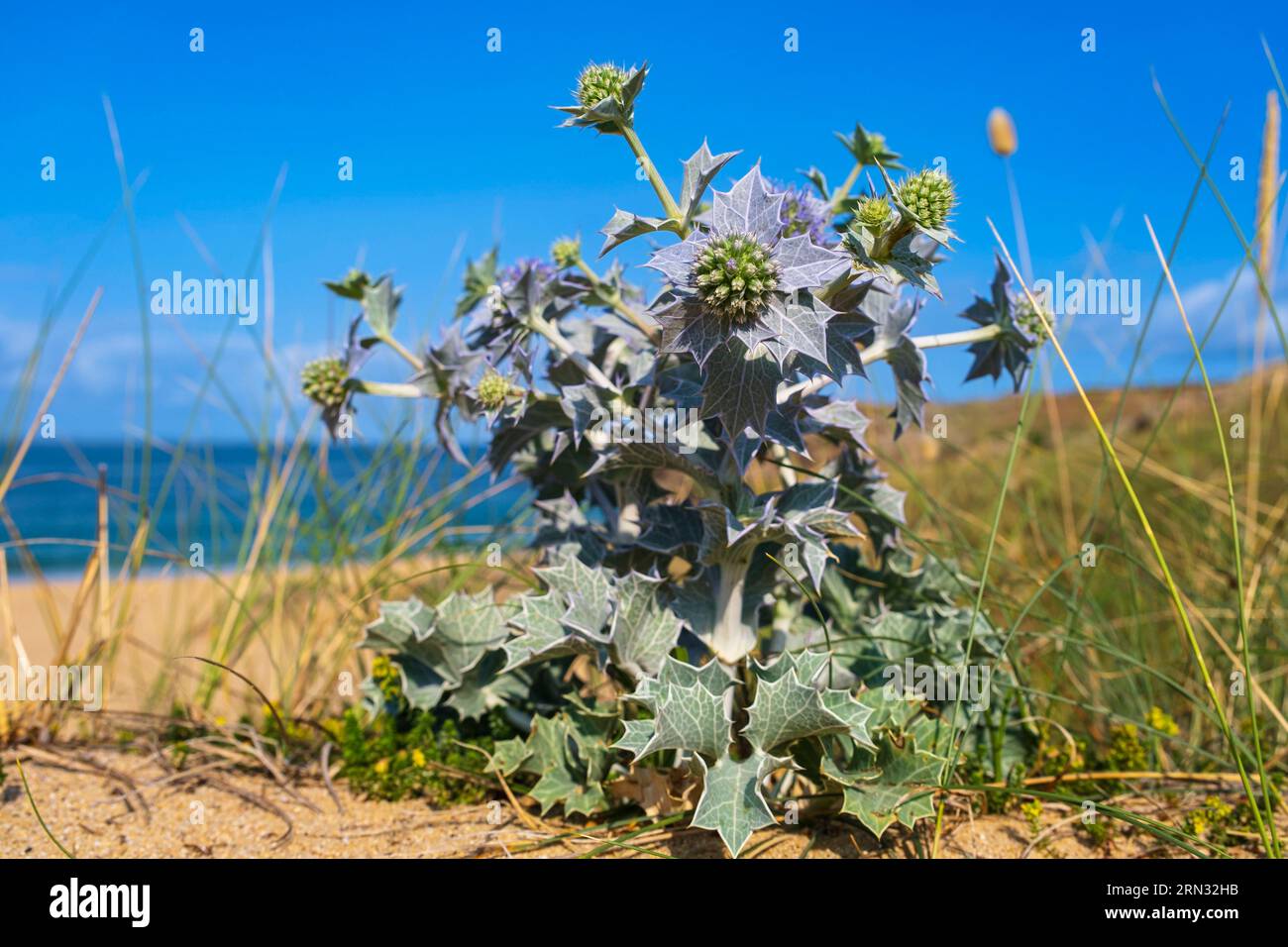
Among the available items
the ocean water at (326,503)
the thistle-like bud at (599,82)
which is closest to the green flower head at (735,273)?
the thistle-like bud at (599,82)

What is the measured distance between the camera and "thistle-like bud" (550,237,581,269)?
2209mm

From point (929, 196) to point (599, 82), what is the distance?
0.66 m

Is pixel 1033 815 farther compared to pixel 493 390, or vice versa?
pixel 1033 815

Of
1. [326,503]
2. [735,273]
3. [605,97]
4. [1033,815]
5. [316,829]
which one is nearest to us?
[735,273]

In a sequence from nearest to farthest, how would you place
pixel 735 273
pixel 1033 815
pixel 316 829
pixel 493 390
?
pixel 735 273
pixel 493 390
pixel 1033 815
pixel 316 829

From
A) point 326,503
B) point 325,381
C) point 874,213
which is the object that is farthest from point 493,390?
point 326,503

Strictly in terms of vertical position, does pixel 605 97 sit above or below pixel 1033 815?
above

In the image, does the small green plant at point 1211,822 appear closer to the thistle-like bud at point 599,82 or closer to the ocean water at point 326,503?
the thistle-like bud at point 599,82

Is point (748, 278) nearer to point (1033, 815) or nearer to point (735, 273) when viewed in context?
point (735, 273)

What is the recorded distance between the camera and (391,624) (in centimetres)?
234

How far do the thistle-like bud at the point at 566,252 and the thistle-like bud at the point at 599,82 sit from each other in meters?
0.46

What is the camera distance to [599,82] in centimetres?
176
